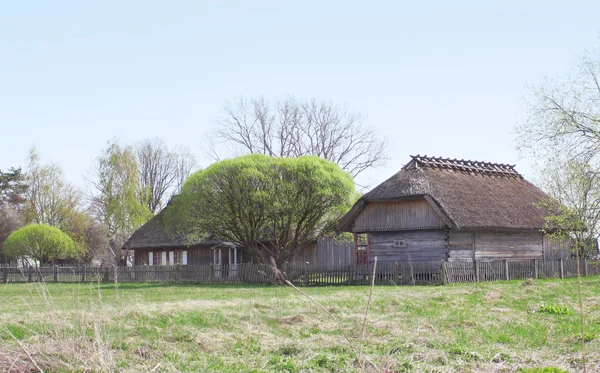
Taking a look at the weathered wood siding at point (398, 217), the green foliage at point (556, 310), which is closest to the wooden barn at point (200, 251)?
the weathered wood siding at point (398, 217)

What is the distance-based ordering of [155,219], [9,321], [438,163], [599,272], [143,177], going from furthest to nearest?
1. [143,177]
2. [155,219]
3. [599,272]
4. [438,163]
5. [9,321]

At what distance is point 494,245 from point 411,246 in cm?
405

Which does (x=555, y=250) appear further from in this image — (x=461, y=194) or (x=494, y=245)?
(x=461, y=194)

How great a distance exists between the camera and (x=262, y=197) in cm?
3042

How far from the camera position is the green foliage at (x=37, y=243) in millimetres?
45938

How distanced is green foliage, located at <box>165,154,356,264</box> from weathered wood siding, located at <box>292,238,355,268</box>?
6329 millimetres

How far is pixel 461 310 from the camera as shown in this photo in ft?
47.8

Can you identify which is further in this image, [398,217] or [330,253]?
[330,253]

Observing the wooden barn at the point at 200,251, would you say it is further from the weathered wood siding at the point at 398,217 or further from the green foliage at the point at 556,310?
the green foliage at the point at 556,310

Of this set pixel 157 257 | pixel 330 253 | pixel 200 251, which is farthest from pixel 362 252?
pixel 157 257

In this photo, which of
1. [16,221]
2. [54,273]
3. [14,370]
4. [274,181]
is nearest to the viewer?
[14,370]

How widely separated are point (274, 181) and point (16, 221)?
3585 cm

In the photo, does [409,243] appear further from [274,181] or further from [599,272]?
[599,272]

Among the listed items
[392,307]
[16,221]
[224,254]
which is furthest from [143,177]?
[392,307]
